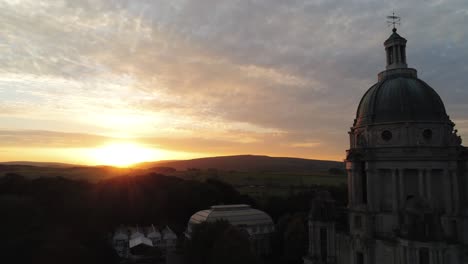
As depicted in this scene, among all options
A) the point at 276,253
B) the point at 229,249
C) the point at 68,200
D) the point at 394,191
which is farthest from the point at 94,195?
the point at 394,191

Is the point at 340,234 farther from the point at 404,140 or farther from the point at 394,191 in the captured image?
the point at 404,140

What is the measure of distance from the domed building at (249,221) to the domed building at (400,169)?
24.8 meters

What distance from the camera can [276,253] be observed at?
56.5 metres


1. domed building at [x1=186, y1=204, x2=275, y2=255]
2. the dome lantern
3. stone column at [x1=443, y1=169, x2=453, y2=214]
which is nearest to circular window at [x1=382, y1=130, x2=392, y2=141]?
stone column at [x1=443, y1=169, x2=453, y2=214]

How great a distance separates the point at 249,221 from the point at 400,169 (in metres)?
32.6

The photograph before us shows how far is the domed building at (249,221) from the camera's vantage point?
58.3 m

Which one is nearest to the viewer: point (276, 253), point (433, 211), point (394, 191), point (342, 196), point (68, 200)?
point (433, 211)

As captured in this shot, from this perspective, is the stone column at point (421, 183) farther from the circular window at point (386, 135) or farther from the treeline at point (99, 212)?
the treeline at point (99, 212)

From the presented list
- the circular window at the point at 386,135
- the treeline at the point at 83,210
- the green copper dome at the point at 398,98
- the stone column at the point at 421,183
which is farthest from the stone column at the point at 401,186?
the treeline at the point at 83,210

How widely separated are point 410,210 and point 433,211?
158 cm

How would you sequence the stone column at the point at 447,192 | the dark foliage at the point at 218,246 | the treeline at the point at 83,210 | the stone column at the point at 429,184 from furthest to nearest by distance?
1. the treeline at the point at 83,210
2. the dark foliage at the point at 218,246
3. the stone column at the point at 429,184
4. the stone column at the point at 447,192

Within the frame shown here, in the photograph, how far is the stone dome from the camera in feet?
106

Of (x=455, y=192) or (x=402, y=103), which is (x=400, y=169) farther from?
(x=402, y=103)

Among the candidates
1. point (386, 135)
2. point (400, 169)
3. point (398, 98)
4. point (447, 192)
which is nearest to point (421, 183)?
point (400, 169)
